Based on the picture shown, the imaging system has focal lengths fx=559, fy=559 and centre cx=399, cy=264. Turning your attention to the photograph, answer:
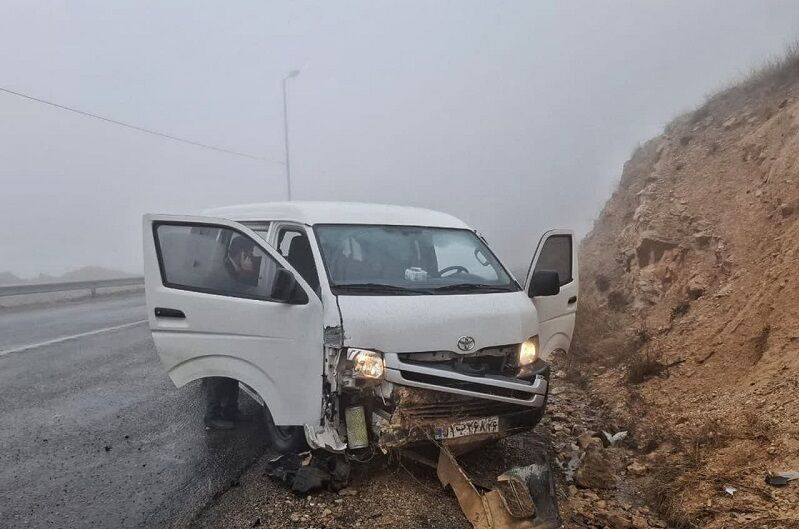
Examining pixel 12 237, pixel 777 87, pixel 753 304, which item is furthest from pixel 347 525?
pixel 12 237

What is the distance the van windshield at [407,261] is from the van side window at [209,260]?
1.80 ft

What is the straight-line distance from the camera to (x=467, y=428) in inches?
145

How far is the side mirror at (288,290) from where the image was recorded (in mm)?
3748

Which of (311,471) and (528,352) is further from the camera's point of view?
(528,352)

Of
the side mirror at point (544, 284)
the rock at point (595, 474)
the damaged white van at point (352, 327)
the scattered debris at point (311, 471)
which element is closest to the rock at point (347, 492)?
the scattered debris at point (311, 471)

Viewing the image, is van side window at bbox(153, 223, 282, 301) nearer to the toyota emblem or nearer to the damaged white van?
the damaged white van

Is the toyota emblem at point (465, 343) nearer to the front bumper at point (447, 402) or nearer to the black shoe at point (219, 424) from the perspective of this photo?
the front bumper at point (447, 402)

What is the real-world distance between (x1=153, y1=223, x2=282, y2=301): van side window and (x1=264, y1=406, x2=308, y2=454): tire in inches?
39.1

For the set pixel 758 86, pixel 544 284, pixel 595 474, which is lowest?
pixel 595 474

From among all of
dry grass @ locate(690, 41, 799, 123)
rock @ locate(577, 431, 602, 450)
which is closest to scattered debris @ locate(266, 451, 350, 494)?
rock @ locate(577, 431, 602, 450)

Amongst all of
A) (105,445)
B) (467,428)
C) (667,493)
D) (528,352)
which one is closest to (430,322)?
(467,428)

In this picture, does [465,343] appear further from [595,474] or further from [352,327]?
[595,474]

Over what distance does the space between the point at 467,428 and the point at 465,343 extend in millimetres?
555

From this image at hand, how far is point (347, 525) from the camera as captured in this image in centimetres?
331
